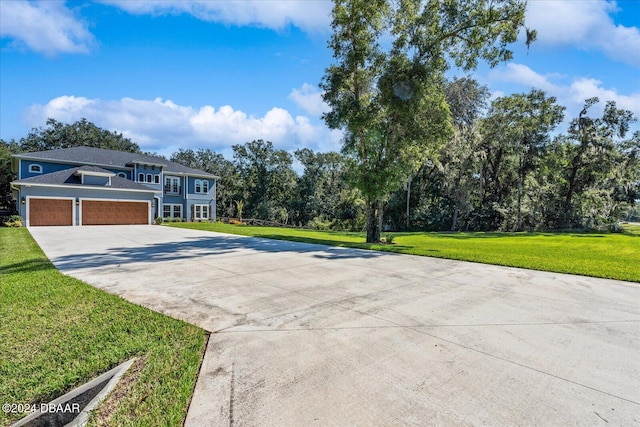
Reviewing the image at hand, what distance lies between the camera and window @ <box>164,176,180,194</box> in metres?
27.7

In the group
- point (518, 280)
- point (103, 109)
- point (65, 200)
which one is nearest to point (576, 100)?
point (518, 280)

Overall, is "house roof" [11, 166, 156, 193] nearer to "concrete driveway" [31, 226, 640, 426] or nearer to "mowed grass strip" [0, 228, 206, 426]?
"concrete driveway" [31, 226, 640, 426]

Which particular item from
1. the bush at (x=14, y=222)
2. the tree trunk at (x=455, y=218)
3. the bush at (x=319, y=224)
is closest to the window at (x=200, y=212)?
the bush at (x=319, y=224)

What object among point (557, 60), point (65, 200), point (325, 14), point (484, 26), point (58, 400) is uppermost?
point (325, 14)


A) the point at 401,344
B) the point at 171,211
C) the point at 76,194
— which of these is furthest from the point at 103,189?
the point at 401,344

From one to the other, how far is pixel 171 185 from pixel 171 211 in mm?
2271

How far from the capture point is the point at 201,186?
98.4 feet

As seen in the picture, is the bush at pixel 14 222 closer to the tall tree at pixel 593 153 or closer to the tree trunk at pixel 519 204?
the tree trunk at pixel 519 204

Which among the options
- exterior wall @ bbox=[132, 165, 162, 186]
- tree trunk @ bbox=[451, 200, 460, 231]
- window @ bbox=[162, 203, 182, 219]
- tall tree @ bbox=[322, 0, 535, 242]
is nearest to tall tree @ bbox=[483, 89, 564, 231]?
tree trunk @ bbox=[451, 200, 460, 231]

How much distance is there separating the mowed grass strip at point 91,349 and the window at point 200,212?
25.6 metres

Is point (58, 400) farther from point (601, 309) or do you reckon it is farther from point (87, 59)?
point (87, 59)

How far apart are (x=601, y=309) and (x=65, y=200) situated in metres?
25.7

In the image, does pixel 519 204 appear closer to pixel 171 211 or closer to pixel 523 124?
pixel 523 124

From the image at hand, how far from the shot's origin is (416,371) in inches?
105
